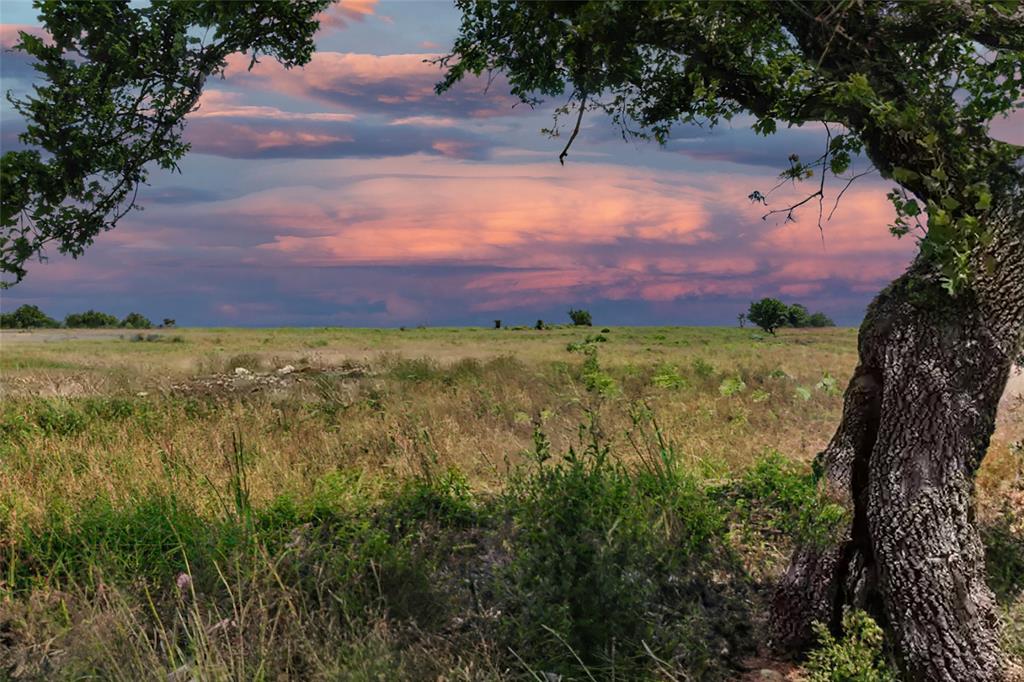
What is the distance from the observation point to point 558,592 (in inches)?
199

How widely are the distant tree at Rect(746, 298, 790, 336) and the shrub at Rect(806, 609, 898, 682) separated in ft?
62.1

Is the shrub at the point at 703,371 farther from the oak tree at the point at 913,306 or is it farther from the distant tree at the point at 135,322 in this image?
the distant tree at the point at 135,322

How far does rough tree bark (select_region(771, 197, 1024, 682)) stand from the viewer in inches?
210

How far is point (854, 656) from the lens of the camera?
5301 millimetres

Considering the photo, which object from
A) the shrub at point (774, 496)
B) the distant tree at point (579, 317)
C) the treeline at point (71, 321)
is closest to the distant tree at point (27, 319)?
the treeline at point (71, 321)

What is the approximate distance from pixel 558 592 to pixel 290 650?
1.57m

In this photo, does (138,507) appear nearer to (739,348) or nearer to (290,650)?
(290,650)

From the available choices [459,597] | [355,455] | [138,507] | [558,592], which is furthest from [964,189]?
[355,455]

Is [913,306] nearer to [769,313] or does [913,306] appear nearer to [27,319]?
[769,313]

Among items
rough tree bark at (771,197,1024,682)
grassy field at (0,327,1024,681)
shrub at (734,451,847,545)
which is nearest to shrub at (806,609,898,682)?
grassy field at (0,327,1024,681)

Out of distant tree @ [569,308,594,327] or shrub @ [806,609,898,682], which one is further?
distant tree @ [569,308,594,327]

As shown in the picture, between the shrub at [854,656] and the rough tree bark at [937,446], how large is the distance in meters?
0.26

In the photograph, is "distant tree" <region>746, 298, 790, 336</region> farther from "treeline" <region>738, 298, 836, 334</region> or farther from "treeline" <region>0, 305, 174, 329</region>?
"treeline" <region>0, 305, 174, 329</region>

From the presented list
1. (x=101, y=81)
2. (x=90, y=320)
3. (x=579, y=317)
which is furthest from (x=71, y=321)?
(x=101, y=81)
